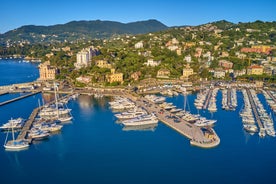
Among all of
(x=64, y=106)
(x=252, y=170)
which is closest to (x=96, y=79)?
(x=64, y=106)

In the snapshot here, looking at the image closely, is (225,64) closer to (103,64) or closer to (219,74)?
(219,74)

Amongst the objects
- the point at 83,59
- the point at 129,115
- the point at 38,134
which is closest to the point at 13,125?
the point at 38,134

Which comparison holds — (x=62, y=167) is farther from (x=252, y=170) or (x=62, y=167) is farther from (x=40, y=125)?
(x=252, y=170)

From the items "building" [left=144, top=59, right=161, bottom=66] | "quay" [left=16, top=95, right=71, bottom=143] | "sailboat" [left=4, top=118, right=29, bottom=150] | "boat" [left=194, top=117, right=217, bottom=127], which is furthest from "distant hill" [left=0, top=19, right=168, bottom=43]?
"sailboat" [left=4, top=118, right=29, bottom=150]

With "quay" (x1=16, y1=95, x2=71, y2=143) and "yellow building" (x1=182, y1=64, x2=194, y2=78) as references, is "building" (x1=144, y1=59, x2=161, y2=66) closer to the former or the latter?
"yellow building" (x1=182, y1=64, x2=194, y2=78)

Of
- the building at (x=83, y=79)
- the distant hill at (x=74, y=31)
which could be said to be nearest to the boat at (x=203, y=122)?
the building at (x=83, y=79)

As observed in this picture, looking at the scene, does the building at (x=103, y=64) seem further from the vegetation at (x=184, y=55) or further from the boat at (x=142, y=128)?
the boat at (x=142, y=128)
